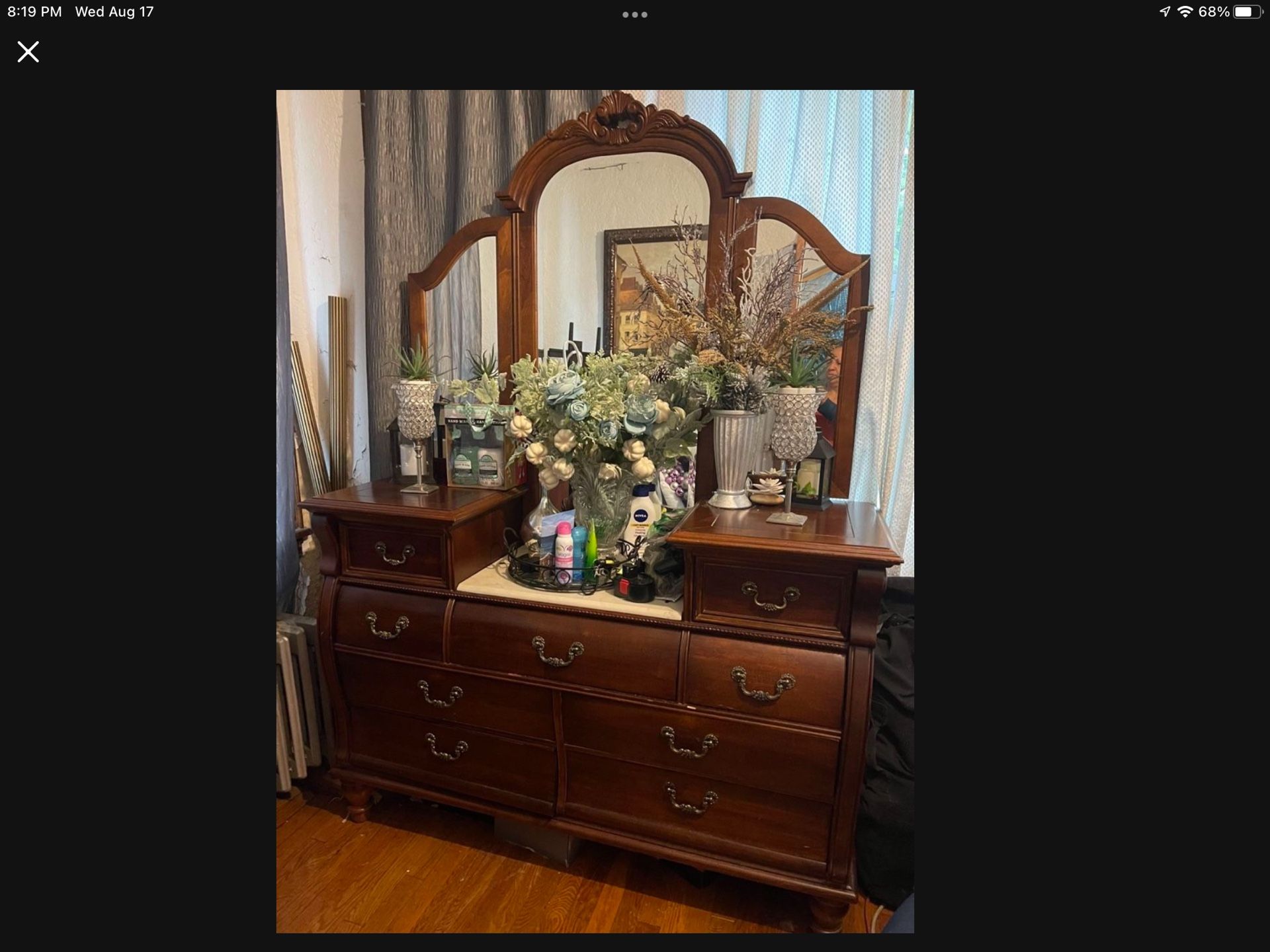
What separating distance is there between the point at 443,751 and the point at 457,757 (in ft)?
0.14

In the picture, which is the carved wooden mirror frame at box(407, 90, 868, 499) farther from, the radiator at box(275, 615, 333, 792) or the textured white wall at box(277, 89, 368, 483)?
the radiator at box(275, 615, 333, 792)

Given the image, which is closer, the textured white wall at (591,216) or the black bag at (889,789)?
the black bag at (889,789)

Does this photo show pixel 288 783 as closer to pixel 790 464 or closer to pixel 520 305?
pixel 520 305

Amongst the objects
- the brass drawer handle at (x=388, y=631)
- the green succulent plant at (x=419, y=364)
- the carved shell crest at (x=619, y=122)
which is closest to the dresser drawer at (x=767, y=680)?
the brass drawer handle at (x=388, y=631)

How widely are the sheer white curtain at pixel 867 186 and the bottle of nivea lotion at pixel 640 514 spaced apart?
21.0 inches

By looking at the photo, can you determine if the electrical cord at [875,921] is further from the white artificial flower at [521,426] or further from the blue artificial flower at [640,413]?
the white artificial flower at [521,426]

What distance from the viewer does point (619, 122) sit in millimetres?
1554

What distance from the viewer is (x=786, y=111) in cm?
154

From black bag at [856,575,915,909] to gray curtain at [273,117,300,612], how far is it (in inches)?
64.3

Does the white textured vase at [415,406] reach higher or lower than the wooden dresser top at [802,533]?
higher

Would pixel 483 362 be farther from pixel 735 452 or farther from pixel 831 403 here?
pixel 831 403

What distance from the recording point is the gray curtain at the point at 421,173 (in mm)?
1755

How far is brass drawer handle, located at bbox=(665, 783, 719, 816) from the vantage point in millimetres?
1330

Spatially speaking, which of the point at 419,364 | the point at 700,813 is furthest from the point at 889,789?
the point at 419,364
